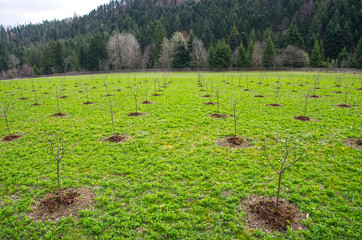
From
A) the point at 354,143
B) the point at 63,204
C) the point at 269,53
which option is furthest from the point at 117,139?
the point at 269,53

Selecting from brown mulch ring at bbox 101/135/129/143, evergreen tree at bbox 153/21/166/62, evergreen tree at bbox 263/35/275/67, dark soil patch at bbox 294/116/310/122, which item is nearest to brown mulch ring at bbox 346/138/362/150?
dark soil patch at bbox 294/116/310/122

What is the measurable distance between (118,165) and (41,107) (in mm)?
16367

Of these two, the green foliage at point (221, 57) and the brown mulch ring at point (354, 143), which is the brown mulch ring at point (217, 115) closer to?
the brown mulch ring at point (354, 143)

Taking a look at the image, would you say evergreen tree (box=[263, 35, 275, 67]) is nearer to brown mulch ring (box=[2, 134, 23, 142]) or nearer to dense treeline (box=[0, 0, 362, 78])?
dense treeline (box=[0, 0, 362, 78])

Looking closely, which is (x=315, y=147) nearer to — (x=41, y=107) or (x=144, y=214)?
(x=144, y=214)

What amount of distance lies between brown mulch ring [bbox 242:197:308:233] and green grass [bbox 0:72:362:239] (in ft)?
0.63

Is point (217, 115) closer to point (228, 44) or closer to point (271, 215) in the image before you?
point (271, 215)

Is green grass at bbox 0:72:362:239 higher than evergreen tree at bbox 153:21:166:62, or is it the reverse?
evergreen tree at bbox 153:21:166:62

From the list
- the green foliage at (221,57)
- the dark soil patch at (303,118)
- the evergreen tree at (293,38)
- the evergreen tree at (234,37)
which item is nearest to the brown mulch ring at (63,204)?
the dark soil patch at (303,118)

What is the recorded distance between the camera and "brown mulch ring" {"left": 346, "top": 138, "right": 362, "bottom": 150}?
1010cm

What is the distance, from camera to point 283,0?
126m

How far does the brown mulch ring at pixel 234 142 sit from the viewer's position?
34.6 feet

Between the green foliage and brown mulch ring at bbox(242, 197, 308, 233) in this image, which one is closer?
brown mulch ring at bbox(242, 197, 308, 233)

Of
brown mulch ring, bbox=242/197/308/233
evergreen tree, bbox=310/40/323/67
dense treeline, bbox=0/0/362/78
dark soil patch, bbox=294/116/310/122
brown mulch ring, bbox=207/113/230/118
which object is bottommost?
brown mulch ring, bbox=242/197/308/233
